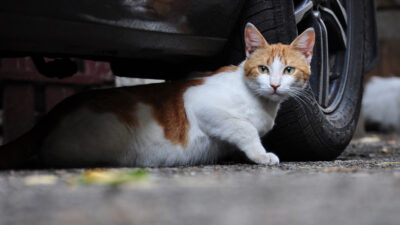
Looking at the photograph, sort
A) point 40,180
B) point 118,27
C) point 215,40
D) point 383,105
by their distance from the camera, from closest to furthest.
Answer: point 40,180, point 118,27, point 215,40, point 383,105

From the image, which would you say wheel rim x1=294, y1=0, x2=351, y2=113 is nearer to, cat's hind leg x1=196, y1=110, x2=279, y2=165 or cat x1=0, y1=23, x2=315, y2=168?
cat x1=0, y1=23, x2=315, y2=168

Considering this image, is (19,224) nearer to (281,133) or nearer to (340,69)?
(281,133)

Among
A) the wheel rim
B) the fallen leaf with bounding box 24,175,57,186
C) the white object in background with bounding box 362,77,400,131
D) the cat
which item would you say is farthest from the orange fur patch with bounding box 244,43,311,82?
the white object in background with bounding box 362,77,400,131

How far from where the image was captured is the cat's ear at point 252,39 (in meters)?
1.88

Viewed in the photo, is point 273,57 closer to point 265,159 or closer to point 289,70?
point 289,70

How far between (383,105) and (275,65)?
12.1 feet

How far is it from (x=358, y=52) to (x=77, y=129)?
1652 mm

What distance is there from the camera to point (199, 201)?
938mm

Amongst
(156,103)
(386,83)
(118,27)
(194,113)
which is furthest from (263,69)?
(386,83)

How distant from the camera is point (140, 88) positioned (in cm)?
199

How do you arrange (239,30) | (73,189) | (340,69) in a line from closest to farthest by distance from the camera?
(73,189) → (239,30) → (340,69)

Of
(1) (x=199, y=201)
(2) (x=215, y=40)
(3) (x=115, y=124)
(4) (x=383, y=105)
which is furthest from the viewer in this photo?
(4) (x=383, y=105)

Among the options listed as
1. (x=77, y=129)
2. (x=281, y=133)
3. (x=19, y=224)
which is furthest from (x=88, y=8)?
(x=281, y=133)

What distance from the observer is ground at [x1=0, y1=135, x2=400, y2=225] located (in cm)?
81
